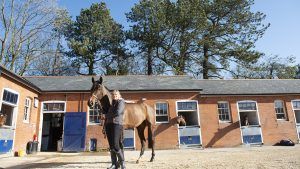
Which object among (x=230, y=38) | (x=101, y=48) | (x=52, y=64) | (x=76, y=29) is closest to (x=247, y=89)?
(x=230, y=38)

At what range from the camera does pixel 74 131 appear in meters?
18.2

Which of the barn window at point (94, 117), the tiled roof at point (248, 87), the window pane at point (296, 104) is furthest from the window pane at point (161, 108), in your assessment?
the window pane at point (296, 104)

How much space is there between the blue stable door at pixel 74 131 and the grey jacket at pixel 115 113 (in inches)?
487

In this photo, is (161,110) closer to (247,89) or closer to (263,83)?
(247,89)

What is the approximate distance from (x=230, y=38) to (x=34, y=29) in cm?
2198

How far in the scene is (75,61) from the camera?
3041 centimetres

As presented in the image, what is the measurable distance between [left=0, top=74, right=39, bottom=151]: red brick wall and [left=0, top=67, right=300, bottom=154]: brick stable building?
0.18m

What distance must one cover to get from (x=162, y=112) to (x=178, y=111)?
1.18 meters

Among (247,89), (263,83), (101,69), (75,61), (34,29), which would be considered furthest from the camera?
(101,69)

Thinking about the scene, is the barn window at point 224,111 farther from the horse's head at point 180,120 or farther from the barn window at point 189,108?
the horse's head at point 180,120

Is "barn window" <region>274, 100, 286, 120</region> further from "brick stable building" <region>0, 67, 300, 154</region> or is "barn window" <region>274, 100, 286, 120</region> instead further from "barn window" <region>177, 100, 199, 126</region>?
"barn window" <region>177, 100, 199, 126</region>

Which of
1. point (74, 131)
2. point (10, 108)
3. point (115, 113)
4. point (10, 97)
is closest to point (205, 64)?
point (74, 131)

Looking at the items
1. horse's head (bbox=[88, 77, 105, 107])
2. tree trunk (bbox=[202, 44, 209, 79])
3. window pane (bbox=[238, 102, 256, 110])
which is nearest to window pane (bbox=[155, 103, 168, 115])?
window pane (bbox=[238, 102, 256, 110])

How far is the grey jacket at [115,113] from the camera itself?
21.1 ft
